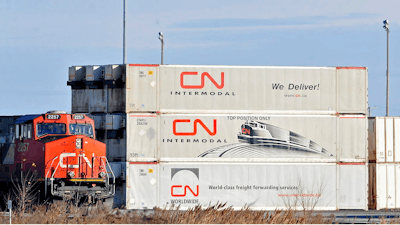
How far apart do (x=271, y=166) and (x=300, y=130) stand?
201 centimetres

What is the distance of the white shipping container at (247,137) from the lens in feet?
78.7

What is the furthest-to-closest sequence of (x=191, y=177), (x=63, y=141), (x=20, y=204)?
(x=191, y=177), (x=63, y=141), (x=20, y=204)

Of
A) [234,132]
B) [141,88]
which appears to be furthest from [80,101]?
[234,132]

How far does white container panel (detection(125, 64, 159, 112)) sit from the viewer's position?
78.8 ft

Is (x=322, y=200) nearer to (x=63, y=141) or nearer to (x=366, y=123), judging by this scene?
(x=366, y=123)

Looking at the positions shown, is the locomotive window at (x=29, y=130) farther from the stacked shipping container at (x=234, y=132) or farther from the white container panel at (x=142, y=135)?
the white container panel at (x=142, y=135)

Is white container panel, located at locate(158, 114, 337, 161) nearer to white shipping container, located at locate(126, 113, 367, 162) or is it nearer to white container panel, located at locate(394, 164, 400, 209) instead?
white shipping container, located at locate(126, 113, 367, 162)

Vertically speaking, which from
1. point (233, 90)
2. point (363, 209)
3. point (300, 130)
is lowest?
point (363, 209)

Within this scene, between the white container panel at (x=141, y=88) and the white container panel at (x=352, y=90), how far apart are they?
804cm

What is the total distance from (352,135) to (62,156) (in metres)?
12.4

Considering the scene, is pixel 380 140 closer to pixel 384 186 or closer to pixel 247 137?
pixel 384 186

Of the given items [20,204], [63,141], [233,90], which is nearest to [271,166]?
[233,90]

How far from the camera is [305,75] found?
24.8m

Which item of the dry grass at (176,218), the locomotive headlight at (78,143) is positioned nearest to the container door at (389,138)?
the dry grass at (176,218)
